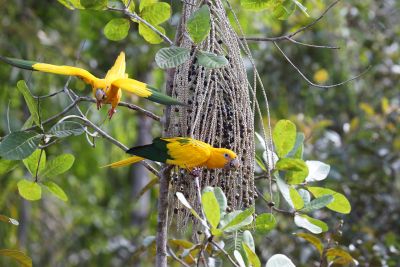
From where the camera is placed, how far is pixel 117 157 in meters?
5.00

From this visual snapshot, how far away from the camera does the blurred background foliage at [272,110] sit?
3.75 meters

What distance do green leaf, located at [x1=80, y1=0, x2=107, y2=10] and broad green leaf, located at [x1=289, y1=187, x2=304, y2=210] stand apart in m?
0.73

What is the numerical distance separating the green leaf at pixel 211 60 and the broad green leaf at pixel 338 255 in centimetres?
95

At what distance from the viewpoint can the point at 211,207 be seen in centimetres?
160

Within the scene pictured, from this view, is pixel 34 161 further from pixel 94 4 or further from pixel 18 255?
pixel 94 4

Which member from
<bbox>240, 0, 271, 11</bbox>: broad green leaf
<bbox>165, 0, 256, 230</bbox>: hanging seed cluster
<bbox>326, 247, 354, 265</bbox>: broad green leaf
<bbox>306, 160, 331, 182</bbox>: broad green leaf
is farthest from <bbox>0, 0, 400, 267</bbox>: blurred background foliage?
<bbox>165, 0, 256, 230</bbox>: hanging seed cluster

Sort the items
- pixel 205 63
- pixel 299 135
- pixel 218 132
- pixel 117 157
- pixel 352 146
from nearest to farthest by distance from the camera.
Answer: pixel 205 63
pixel 218 132
pixel 299 135
pixel 352 146
pixel 117 157

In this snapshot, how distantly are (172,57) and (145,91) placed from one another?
130 millimetres

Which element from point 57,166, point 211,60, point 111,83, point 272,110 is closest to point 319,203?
point 211,60

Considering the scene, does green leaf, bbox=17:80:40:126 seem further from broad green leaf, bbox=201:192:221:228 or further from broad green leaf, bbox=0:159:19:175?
broad green leaf, bbox=201:192:221:228

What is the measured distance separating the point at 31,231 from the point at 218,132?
10.7 feet

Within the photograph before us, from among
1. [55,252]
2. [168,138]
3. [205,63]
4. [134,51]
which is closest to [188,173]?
[168,138]

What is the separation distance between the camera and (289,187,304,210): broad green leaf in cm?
198

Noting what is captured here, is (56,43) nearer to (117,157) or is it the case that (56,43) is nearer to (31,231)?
(117,157)
